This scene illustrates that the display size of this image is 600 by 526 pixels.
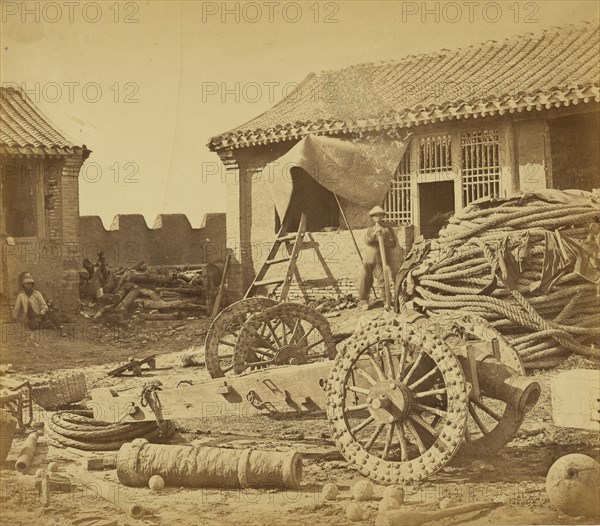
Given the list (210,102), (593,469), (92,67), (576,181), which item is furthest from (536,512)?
(576,181)

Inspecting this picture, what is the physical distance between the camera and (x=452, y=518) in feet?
17.5

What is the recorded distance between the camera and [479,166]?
10.8 meters

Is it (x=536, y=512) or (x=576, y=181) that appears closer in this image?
(x=536, y=512)

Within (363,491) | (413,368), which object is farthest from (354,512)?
(413,368)

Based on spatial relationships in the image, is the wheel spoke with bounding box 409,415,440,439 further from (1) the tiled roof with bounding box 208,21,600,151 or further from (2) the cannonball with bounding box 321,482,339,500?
(1) the tiled roof with bounding box 208,21,600,151

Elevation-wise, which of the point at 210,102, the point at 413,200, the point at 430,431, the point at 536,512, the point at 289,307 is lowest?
the point at 536,512

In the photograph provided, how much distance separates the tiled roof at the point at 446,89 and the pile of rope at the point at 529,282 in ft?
8.65

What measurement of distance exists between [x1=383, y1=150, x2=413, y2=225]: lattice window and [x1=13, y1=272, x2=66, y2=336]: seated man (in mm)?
4257

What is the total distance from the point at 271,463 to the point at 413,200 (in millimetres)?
5900

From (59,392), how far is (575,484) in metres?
4.25

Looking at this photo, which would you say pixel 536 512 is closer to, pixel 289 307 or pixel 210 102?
pixel 289 307

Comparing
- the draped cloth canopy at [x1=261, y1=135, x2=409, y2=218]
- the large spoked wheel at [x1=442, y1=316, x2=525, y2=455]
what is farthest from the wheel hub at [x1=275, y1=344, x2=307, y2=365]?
the draped cloth canopy at [x1=261, y1=135, x2=409, y2=218]

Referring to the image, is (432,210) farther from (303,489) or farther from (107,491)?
(107,491)

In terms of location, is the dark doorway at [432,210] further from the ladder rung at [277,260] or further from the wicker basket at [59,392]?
the wicker basket at [59,392]
